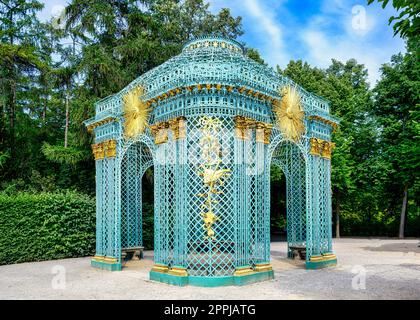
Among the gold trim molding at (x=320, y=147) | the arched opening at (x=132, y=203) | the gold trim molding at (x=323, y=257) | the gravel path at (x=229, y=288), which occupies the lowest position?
the gravel path at (x=229, y=288)

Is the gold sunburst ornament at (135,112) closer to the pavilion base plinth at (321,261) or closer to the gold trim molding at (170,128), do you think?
the gold trim molding at (170,128)

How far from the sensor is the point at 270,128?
9797mm

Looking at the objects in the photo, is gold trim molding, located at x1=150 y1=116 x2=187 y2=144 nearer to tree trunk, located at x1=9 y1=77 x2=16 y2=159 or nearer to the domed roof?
the domed roof

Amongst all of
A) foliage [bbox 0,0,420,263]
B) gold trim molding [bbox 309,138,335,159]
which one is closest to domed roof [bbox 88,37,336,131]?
gold trim molding [bbox 309,138,335,159]

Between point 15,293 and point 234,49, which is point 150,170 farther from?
point 15,293

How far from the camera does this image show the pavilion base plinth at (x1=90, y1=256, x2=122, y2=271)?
1115cm

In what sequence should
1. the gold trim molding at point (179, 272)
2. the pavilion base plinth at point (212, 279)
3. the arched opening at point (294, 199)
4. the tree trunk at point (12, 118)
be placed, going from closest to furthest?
1. the pavilion base plinth at point (212, 279)
2. the gold trim molding at point (179, 272)
3. the arched opening at point (294, 199)
4. the tree trunk at point (12, 118)

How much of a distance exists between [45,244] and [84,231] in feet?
4.93

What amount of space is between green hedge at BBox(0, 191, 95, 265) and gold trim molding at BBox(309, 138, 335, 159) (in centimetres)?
865

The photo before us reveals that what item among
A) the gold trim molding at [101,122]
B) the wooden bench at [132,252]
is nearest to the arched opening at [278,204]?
the wooden bench at [132,252]

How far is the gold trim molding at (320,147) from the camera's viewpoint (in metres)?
11.5

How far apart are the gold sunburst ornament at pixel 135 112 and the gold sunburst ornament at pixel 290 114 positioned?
3.48 meters

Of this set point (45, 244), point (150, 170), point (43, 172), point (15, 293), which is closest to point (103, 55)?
point (150, 170)

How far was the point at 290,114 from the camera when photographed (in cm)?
1075
